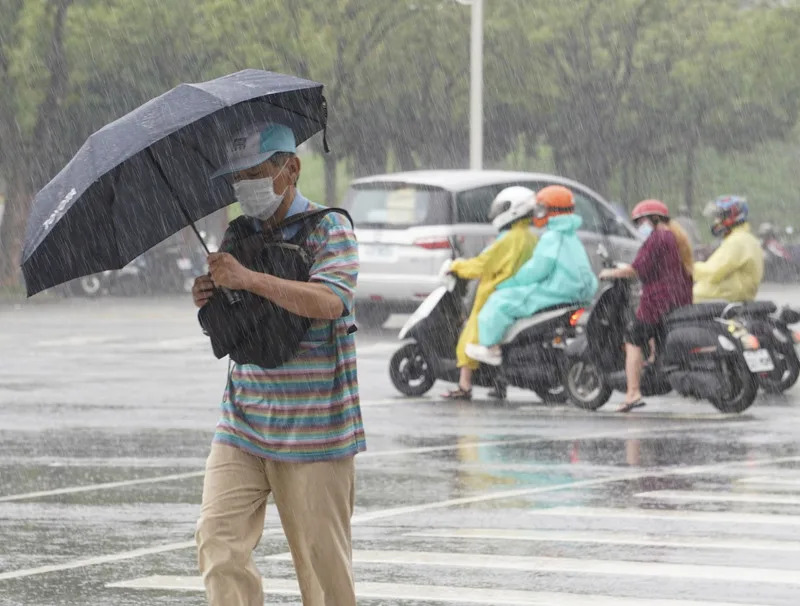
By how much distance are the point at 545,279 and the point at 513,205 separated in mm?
651

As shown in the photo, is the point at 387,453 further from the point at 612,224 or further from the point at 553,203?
the point at 612,224

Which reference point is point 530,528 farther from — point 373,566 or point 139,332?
point 139,332

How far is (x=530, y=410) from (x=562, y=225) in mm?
1472

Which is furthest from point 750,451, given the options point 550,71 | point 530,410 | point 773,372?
point 550,71

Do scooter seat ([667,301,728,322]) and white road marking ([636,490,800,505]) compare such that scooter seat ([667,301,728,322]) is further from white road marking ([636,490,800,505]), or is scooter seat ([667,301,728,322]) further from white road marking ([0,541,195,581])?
white road marking ([0,541,195,581])

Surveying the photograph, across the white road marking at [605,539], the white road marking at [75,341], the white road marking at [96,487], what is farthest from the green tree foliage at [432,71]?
the white road marking at [605,539]

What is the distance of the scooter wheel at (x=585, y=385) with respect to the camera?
1609cm

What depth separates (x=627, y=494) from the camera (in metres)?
10.8

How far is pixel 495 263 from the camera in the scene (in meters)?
16.6

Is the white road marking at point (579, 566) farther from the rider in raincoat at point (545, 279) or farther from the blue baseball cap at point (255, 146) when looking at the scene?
the rider in raincoat at point (545, 279)

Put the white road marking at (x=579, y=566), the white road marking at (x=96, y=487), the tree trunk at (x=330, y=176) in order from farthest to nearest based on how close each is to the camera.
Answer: the tree trunk at (x=330, y=176)
the white road marking at (x=96, y=487)
the white road marking at (x=579, y=566)

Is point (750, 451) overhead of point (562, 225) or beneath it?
beneath

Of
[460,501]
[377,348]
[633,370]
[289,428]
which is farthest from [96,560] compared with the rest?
[377,348]

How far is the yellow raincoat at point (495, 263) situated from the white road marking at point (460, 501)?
435 centimetres
